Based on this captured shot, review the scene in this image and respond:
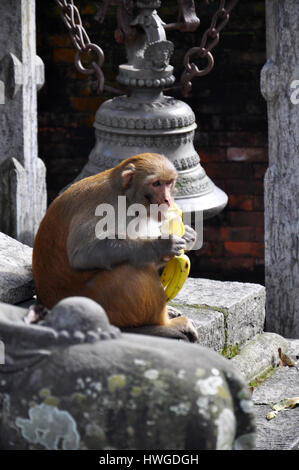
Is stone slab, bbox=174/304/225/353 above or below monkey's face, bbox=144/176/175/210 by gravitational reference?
below

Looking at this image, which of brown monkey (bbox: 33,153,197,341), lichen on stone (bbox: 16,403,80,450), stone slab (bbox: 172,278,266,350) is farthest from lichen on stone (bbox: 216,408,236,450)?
stone slab (bbox: 172,278,266,350)

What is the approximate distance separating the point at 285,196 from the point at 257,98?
4.67 ft

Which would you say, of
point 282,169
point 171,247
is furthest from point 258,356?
point 171,247

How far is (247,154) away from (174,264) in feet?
9.53

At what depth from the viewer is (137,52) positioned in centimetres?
446

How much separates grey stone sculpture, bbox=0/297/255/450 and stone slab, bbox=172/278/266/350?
1.76 meters

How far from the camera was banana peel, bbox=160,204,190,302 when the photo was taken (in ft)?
11.1

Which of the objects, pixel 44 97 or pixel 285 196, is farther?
pixel 44 97

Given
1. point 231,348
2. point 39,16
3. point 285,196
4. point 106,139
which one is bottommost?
point 231,348

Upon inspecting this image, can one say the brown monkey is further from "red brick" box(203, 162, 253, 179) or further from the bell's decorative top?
"red brick" box(203, 162, 253, 179)

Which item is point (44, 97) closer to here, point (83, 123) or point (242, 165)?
point (83, 123)

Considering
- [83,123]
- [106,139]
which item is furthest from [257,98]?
[106,139]

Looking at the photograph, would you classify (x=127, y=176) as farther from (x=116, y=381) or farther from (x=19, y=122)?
(x=19, y=122)

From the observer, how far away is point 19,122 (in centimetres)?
497
